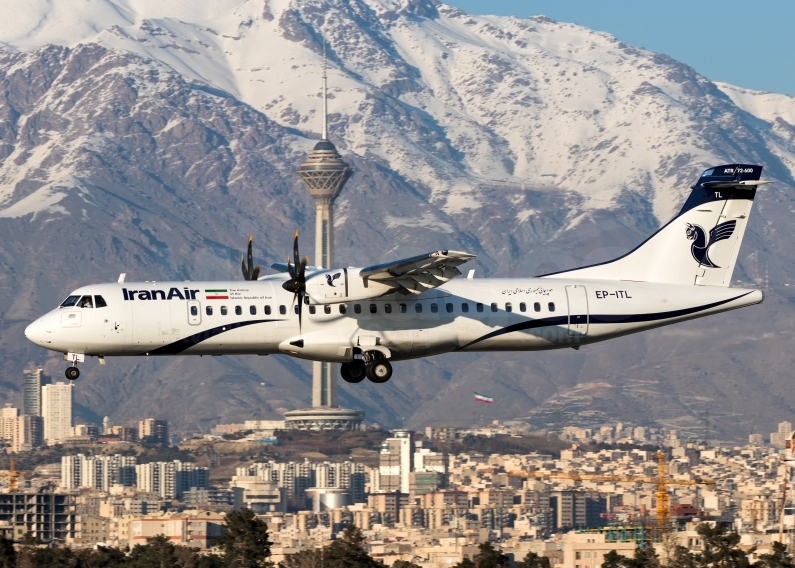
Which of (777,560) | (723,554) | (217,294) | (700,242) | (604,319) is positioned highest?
(700,242)

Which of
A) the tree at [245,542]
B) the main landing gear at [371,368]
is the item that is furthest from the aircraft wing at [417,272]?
the tree at [245,542]

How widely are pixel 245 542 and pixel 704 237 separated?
35.3 metres

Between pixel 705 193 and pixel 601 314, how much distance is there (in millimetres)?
5997

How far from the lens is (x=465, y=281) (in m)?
57.4

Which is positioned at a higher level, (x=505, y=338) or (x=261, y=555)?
(x=505, y=338)

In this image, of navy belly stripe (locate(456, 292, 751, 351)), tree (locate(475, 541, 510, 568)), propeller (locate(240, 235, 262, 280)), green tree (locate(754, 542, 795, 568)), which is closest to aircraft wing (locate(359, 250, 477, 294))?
navy belly stripe (locate(456, 292, 751, 351))

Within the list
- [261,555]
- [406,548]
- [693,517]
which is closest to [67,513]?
[406,548]

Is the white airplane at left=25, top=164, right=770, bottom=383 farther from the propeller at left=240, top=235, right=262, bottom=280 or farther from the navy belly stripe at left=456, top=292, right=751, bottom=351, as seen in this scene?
the propeller at left=240, top=235, right=262, bottom=280

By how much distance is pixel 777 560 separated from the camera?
8812 centimetres

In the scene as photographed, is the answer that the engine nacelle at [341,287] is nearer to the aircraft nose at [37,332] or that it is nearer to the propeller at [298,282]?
the propeller at [298,282]

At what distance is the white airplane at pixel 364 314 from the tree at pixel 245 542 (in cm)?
3099

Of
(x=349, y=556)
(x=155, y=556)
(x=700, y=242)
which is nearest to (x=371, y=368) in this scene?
(x=700, y=242)

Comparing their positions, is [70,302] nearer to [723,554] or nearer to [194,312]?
[194,312]

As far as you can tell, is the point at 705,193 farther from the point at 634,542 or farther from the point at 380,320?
the point at 634,542
